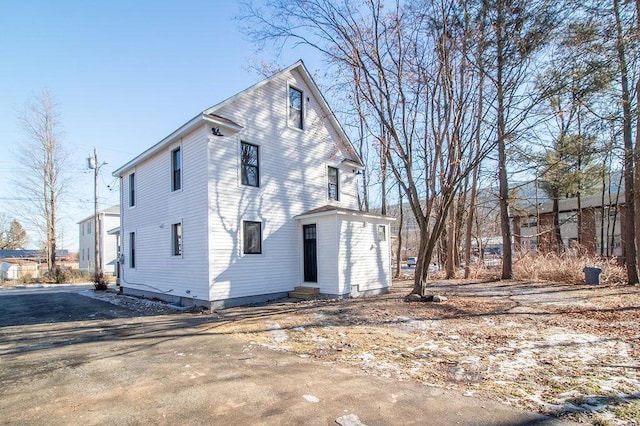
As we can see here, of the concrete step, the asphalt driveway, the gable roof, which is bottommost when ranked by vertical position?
the concrete step

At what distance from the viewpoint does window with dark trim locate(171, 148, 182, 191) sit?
39.7 feet

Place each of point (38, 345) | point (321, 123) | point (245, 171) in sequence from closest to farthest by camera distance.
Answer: point (38, 345) < point (245, 171) < point (321, 123)

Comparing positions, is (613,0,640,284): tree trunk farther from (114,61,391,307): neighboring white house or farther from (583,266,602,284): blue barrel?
(114,61,391,307): neighboring white house

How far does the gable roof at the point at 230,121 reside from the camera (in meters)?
10.7

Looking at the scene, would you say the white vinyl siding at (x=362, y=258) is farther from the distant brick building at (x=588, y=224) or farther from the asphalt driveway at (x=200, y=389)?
the distant brick building at (x=588, y=224)

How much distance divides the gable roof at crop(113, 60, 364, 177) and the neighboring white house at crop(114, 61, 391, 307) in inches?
1.7

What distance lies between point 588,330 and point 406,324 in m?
3.46

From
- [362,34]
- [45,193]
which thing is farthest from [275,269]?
[45,193]

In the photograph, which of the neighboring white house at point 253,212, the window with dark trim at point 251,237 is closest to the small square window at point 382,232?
the neighboring white house at point 253,212

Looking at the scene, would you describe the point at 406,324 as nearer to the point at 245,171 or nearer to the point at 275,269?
the point at 275,269

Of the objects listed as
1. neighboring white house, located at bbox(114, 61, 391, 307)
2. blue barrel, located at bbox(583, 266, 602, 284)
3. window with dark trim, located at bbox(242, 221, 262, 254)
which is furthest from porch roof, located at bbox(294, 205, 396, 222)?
blue barrel, located at bbox(583, 266, 602, 284)

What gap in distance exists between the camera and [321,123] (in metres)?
14.6

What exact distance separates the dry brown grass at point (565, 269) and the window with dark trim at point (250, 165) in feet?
43.4

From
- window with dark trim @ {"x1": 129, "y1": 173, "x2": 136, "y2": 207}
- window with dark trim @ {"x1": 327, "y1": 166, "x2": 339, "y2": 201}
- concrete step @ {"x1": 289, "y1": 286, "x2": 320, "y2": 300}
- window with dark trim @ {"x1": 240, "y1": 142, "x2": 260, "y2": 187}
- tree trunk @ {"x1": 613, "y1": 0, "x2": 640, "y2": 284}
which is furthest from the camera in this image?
window with dark trim @ {"x1": 129, "y1": 173, "x2": 136, "y2": 207}
